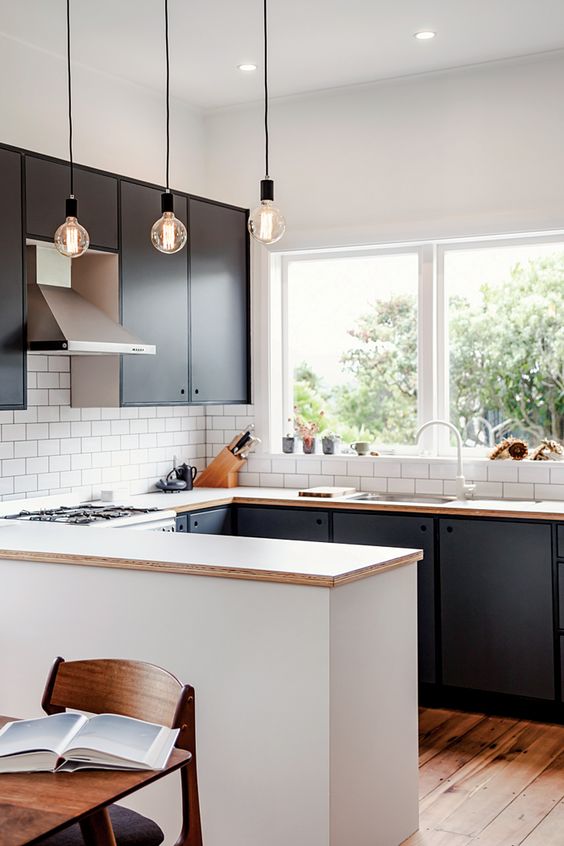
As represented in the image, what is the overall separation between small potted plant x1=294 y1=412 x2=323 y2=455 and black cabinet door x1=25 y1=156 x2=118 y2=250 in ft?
5.39

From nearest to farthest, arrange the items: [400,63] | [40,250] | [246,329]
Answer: [40,250], [400,63], [246,329]

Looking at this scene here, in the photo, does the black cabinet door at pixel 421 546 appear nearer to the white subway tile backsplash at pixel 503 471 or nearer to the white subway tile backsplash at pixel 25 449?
the white subway tile backsplash at pixel 503 471

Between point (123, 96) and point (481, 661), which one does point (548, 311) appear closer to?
point (481, 661)

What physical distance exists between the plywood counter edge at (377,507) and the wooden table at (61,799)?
290cm

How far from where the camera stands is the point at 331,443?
5.78 meters

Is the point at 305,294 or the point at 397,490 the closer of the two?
the point at 397,490

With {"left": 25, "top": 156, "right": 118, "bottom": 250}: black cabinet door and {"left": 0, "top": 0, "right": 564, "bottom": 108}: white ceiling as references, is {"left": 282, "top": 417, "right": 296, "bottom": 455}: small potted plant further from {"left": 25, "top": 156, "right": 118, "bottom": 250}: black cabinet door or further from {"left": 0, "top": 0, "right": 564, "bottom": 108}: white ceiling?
{"left": 0, "top": 0, "right": 564, "bottom": 108}: white ceiling

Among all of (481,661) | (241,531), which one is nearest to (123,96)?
(241,531)

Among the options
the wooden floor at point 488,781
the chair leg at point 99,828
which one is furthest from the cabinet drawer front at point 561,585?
the chair leg at point 99,828

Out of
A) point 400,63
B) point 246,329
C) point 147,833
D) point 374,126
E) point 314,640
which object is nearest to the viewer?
point 147,833

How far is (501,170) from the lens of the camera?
5.21 m

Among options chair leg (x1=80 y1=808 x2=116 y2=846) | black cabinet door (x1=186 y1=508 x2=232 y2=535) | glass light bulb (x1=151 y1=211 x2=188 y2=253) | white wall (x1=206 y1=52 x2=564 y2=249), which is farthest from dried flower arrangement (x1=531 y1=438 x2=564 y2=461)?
chair leg (x1=80 y1=808 x2=116 y2=846)

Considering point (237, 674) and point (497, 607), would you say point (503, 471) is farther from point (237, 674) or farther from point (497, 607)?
point (237, 674)

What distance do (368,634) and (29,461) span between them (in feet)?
7.81
